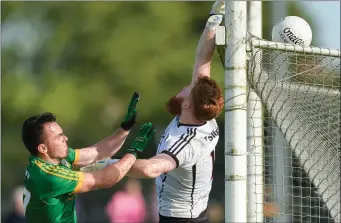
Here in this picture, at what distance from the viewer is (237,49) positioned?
481 centimetres

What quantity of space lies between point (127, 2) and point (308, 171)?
34.3ft

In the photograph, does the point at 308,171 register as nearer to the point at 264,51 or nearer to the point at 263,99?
the point at 263,99

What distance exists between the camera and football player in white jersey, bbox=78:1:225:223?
4883 millimetres

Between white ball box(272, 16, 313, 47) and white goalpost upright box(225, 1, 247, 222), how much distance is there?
1.64 ft

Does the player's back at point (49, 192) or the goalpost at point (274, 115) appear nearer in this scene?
the player's back at point (49, 192)

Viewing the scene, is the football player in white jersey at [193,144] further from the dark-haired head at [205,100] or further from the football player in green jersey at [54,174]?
the football player in green jersey at [54,174]

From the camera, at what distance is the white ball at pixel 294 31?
5195 mm

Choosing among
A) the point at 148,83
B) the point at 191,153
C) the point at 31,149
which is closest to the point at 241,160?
the point at 191,153

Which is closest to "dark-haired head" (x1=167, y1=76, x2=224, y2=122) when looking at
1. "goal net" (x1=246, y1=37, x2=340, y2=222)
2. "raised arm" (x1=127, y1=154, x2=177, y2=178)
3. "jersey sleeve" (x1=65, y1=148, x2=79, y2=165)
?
"goal net" (x1=246, y1=37, x2=340, y2=222)

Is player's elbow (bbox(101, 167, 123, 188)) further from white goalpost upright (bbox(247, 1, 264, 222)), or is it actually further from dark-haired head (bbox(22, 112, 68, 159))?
white goalpost upright (bbox(247, 1, 264, 222))

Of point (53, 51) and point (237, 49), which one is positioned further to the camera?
point (53, 51)

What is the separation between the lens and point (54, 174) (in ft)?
15.1

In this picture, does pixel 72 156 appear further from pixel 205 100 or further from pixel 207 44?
pixel 207 44

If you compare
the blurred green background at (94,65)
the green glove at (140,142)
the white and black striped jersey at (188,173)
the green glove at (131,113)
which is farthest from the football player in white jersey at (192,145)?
the blurred green background at (94,65)
